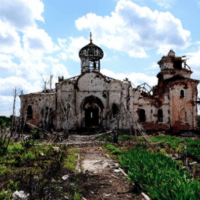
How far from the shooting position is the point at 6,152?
8.01m

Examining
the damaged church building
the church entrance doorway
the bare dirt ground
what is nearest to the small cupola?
the damaged church building

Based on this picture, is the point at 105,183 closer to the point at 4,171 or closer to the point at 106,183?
the point at 106,183

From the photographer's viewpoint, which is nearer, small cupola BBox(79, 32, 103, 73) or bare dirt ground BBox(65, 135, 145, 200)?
bare dirt ground BBox(65, 135, 145, 200)

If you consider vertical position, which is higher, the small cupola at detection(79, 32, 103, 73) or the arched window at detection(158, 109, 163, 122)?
the small cupola at detection(79, 32, 103, 73)

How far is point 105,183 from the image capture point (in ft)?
17.1

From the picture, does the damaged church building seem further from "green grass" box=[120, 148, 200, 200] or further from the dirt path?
"green grass" box=[120, 148, 200, 200]

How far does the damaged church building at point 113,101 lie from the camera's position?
59.0 feet

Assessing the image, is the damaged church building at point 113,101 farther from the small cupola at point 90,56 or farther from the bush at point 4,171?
the bush at point 4,171

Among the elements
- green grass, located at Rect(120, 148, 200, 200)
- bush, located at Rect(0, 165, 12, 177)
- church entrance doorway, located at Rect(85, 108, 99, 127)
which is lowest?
bush, located at Rect(0, 165, 12, 177)

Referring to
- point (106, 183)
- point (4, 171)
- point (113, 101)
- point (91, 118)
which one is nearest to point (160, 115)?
point (113, 101)

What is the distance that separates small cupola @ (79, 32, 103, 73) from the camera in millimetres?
21266

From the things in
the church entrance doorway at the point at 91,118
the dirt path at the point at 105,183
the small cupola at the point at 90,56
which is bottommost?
the dirt path at the point at 105,183

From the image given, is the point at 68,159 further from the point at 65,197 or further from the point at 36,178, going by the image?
the point at 65,197

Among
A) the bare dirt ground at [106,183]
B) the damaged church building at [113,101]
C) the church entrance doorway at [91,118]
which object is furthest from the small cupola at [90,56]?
the bare dirt ground at [106,183]
